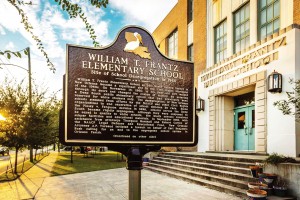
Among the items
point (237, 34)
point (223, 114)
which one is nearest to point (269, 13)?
point (237, 34)

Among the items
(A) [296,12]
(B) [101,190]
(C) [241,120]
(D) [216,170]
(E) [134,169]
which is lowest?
(B) [101,190]

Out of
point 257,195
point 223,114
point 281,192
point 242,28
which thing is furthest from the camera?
point 223,114

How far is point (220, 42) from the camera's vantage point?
15.1 meters

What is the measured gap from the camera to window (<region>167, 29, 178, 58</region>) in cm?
2206

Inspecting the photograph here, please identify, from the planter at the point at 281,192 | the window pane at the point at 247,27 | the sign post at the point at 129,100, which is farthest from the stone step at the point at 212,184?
the window pane at the point at 247,27

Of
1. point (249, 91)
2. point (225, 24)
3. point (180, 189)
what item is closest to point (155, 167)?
point (180, 189)

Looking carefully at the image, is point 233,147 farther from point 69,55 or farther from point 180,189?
point 69,55

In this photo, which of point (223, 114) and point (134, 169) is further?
point (223, 114)

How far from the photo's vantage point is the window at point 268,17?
36.1ft

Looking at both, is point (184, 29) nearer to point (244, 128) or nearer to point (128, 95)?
point (244, 128)

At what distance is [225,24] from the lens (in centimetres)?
1481

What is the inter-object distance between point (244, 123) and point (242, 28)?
4918 mm

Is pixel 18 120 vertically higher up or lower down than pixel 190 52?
lower down

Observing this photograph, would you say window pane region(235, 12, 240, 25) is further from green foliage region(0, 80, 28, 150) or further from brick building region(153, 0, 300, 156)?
green foliage region(0, 80, 28, 150)
